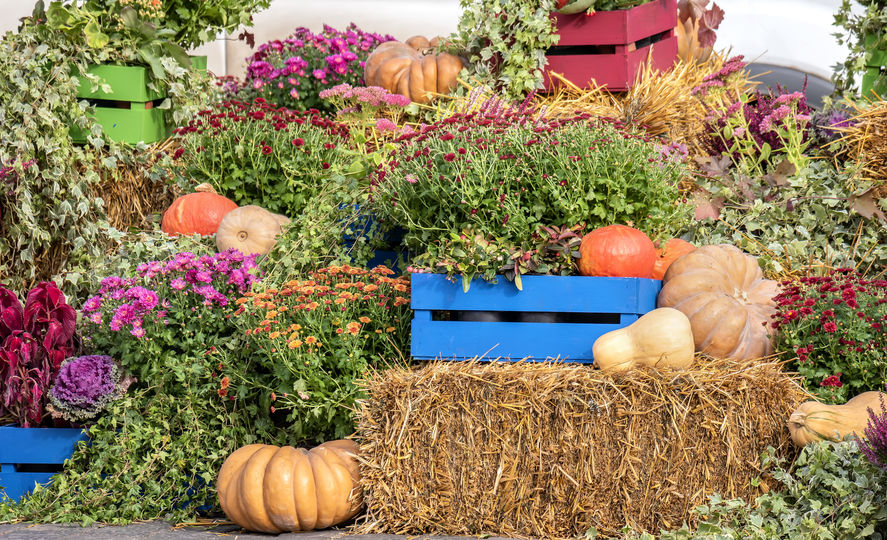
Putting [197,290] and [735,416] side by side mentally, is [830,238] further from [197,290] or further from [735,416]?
[197,290]

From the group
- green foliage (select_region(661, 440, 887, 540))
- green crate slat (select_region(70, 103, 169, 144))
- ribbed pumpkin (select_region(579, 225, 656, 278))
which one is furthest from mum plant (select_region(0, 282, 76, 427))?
green foliage (select_region(661, 440, 887, 540))

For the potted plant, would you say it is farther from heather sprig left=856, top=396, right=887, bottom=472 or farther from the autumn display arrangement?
heather sprig left=856, top=396, right=887, bottom=472

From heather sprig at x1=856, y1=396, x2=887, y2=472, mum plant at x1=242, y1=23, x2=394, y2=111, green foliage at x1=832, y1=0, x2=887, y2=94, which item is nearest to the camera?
heather sprig at x1=856, y1=396, x2=887, y2=472

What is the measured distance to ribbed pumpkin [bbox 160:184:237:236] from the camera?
5215 mm

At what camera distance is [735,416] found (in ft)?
12.0

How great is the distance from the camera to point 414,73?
6113 mm

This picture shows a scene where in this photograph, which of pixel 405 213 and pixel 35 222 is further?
pixel 35 222

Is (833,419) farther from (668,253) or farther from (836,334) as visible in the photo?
(668,253)

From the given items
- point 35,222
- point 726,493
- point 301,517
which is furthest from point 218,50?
point 726,493

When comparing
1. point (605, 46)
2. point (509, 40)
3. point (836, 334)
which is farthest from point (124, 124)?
point (836, 334)

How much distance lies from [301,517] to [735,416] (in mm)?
1712

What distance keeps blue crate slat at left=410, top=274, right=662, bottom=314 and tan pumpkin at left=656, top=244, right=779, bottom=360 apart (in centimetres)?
23

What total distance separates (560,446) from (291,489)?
1.04m

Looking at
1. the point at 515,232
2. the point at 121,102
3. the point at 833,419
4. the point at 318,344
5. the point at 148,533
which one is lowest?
the point at 148,533
